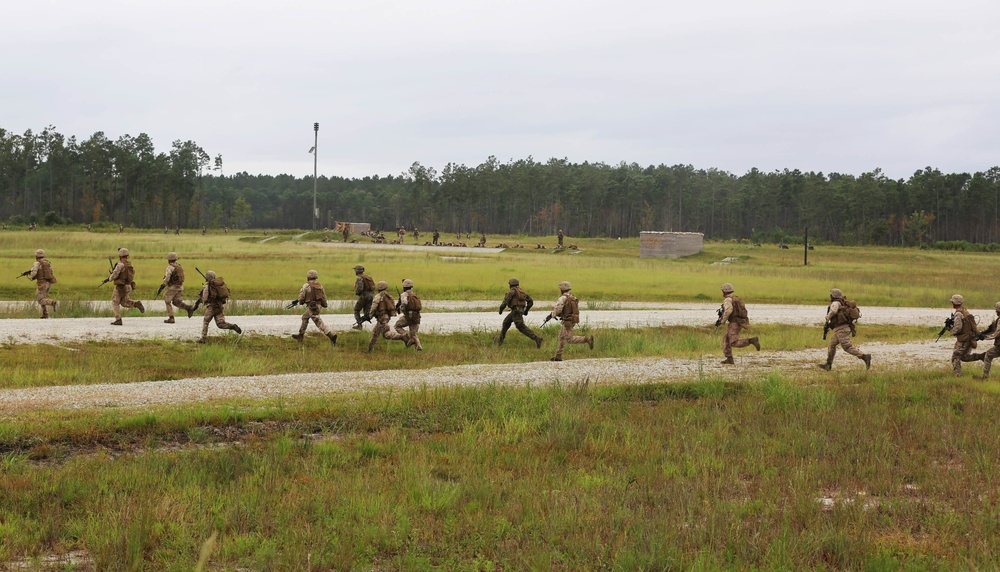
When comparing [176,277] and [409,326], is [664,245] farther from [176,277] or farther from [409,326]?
Result: [409,326]

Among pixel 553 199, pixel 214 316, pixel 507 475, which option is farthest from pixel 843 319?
pixel 553 199

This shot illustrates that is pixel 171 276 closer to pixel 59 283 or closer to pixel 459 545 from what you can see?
pixel 59 283

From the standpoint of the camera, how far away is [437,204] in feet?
560

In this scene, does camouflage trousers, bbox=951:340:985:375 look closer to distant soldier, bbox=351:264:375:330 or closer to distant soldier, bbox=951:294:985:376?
distant soldier, bbox=951:294:985:376

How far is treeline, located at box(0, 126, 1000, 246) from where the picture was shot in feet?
445

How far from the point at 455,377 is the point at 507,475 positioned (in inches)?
281

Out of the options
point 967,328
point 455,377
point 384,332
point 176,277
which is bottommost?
point 455,377

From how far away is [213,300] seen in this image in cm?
2044

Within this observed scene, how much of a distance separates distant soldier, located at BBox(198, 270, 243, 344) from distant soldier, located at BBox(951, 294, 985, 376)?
1551 centimetres

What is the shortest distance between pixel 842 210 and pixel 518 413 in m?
142

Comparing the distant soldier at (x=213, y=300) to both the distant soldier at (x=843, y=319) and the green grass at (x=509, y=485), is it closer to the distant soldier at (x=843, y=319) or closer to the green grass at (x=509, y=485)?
the green grass at (x=509, y=485)

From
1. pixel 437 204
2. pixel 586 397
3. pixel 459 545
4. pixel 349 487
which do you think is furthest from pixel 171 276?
pixel 437 204

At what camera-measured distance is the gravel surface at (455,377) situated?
522 inches

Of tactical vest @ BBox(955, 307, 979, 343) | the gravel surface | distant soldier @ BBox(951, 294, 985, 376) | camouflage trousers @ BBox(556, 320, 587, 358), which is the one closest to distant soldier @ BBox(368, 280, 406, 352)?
the gravel surface
